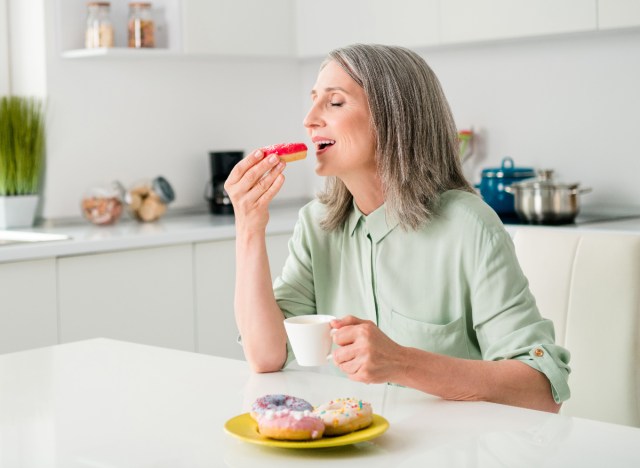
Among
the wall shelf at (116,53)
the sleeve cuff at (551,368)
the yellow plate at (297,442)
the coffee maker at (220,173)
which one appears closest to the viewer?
the yellow plate at (297,442)

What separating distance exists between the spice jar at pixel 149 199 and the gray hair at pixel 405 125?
2171 mm

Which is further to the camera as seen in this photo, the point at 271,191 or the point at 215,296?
the point at 215,296

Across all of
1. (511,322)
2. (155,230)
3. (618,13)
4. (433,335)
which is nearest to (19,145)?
(155,230)

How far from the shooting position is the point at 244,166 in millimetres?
1689

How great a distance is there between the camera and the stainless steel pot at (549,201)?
3217 millimetres

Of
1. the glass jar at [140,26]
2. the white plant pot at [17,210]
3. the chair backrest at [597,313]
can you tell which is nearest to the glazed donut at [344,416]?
the chair backrest at [597,313]

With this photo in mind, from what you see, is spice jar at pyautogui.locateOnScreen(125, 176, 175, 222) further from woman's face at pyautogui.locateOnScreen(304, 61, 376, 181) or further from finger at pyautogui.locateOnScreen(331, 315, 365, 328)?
finger at pyautogui.locateOnScreen(331, 315, 365, 328)

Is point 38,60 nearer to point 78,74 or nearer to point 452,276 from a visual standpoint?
point 78,74

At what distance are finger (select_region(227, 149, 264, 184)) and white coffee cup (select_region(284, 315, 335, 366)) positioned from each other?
1.27 feet

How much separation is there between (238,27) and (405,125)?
7.93 feet

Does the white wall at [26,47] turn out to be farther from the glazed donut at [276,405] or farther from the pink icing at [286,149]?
the glazed donut at [276,405]

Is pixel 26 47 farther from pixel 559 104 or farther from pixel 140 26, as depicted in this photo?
pixel 559 104

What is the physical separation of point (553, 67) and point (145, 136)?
1.56 metres

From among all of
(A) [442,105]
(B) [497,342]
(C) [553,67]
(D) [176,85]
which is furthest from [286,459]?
(D) [176,85]
